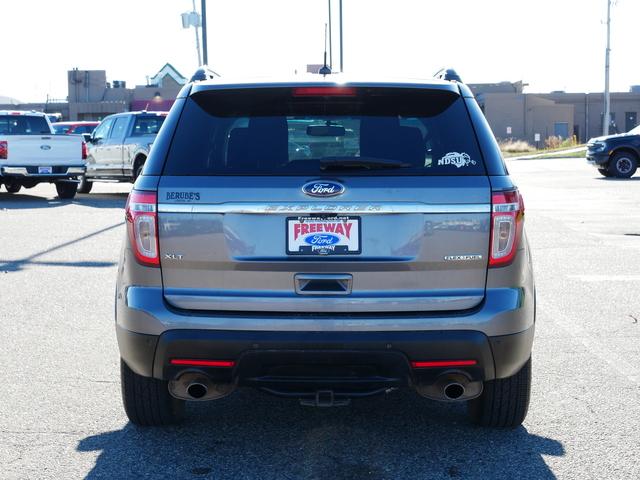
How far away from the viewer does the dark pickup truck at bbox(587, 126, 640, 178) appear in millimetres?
25438

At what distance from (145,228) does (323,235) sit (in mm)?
820

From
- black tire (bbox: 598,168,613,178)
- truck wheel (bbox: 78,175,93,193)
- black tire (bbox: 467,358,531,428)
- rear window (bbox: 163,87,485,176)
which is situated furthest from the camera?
black tire (bbox: 598,168,613,178)

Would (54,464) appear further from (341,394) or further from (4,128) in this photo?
(4,128)

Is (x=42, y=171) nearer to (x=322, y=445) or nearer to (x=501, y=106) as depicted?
(x=322, y=445)

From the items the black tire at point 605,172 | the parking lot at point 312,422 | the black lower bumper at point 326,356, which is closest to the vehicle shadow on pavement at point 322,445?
the parking lot at point 312,422

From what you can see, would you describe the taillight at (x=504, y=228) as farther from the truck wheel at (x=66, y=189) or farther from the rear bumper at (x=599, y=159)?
the rear bumper at (x=599, y=159)

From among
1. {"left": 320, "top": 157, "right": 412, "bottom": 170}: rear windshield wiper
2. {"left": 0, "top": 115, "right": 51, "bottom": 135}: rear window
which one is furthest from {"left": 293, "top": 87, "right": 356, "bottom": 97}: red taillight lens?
{"left": 0, "top": 115, "right": 51, "bottom": 135}: rear window

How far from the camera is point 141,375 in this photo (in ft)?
13.4

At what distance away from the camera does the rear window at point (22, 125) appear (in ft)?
66.9

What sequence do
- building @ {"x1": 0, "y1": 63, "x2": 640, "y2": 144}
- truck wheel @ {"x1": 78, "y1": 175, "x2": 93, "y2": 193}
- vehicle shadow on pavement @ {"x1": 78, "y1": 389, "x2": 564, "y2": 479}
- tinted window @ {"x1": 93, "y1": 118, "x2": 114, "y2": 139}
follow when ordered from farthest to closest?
1. building @ {"x1": 0, "y1": 63, "x2": 640, "y2": 144}
2. truck wheel @ {"x1": 78, "y1": 175, "x2": 93, "y2": 193}
3. tinted window @ {"x1": 93, "y1": 118, "x2": 114, "y2": 139}
4. vehicle shadow on pavement @ {"x1": 78, "y1": 389, "x2": 564, "y2": 479}

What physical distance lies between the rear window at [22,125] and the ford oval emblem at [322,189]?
60.2 feet

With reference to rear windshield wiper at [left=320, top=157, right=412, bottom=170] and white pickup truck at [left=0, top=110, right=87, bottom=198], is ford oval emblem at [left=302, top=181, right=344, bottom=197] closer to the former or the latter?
rear windshield wiper at [left=320, top=157, right=412, bottom=170]

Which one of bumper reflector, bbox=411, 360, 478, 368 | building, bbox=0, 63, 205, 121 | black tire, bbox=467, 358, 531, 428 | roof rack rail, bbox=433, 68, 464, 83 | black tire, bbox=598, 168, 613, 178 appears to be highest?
building, bbox=0, 63, 205, 121

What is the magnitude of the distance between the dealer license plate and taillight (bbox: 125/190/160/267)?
62cm
